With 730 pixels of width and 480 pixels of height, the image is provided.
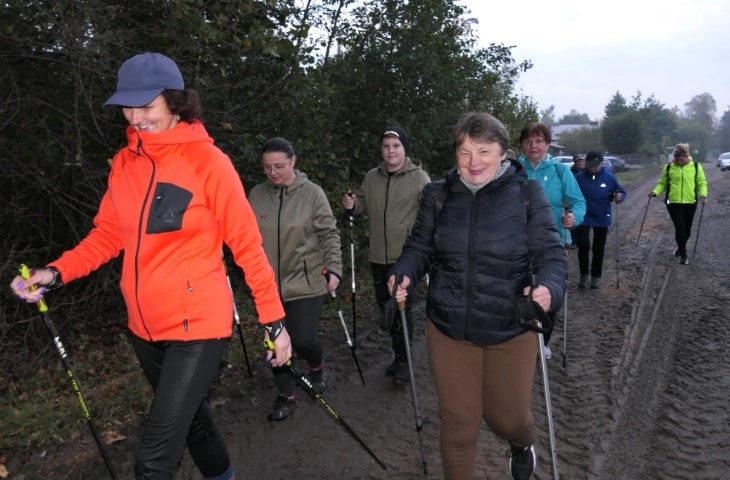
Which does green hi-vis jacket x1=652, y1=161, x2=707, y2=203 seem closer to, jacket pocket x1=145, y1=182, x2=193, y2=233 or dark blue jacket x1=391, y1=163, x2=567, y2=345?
dark blue jacket x1=391, y1=163, x2=567, y2=345

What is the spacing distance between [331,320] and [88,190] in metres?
3.35

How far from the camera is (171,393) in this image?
2.50 metres

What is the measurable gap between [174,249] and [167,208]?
0.19 metres

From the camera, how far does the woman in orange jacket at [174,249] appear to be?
2.50 metres

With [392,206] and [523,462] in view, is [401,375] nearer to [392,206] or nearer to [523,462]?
[392,206]

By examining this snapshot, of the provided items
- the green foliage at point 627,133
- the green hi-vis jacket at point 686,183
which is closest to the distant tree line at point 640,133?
the green foliage at point 627,133

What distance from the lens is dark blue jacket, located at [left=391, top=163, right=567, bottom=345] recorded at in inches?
114

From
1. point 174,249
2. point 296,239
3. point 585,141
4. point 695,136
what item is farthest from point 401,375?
point 695,136

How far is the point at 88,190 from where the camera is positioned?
5.93m

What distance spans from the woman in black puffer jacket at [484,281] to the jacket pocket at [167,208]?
1.28 meters

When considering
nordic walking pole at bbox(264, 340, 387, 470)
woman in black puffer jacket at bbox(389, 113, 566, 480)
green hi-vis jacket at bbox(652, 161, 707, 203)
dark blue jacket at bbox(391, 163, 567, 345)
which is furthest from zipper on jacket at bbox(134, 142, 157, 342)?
green hi-vis jacket at bbox(652, 161, 707, 203)

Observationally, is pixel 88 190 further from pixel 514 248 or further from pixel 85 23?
pixel 514 248

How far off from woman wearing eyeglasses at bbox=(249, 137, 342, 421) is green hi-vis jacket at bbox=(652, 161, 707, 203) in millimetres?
8450

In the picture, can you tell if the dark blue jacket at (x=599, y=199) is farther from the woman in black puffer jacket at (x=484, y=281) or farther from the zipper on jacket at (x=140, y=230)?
the zipper on jacket at (x=140, y=230)
